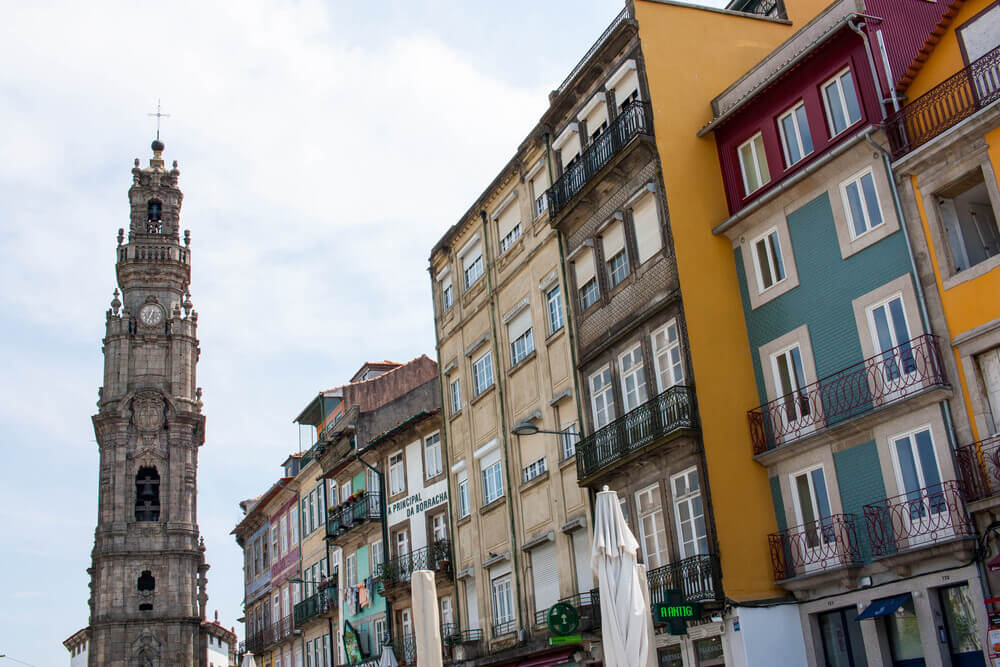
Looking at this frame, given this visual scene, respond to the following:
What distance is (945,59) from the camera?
1939 centimetres

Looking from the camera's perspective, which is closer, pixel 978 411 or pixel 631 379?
pixel 978 411

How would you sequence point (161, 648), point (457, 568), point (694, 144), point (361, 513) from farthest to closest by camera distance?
point (161, 648) → point (361, 513) → point (457, 568) → point (694, 144)

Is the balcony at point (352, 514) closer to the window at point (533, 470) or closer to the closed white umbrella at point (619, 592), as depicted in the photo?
the window at point (533, 470)

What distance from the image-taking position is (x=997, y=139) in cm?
1755

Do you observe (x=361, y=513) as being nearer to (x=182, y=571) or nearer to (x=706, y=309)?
(x=706, y=309)

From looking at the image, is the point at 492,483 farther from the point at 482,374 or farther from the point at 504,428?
the point at 482,374

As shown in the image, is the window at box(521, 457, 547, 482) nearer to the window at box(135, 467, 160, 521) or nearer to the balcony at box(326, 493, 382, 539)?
the balcony at box(326, 493, 382, 539)

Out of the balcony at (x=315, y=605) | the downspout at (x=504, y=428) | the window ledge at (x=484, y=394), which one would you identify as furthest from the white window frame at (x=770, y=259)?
the balcony at (x=315, y=605)

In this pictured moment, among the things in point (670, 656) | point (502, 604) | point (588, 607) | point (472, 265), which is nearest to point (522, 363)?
point (472, 265)

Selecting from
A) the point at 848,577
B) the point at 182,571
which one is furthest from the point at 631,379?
the point at 182,571

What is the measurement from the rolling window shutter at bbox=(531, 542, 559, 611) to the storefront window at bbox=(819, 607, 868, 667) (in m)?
7.80

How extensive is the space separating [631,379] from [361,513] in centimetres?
1601

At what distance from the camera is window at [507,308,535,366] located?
29.0 meters

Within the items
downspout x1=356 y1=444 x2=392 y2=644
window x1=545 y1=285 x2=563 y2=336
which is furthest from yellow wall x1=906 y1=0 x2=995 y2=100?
downspout x1=356 y1=444 x2=392 y2=644
